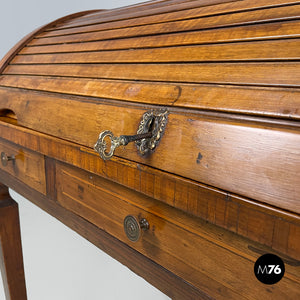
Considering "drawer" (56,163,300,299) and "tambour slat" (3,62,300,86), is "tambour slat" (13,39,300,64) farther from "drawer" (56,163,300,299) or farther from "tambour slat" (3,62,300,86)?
"drawer" (56,163,300,299)

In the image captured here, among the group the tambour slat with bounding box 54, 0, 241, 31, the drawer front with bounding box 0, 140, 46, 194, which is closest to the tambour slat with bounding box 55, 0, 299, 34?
the tambour slat with bounding box 54, 0, 241, 31

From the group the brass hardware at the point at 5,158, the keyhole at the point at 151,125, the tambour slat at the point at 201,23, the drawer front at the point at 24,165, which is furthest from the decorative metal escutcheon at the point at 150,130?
the brass hardware at the point at 5,158

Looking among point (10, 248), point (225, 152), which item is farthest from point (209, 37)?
point (10, 248)

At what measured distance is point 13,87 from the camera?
142 centimetres

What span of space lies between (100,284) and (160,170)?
1.80 metres

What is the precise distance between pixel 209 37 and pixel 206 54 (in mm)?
58

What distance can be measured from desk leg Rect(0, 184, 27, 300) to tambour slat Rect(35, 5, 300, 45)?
0.80 m

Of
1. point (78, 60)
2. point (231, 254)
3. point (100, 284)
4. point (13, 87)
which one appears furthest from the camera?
point (100, 284)

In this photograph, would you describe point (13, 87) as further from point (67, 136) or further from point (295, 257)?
point (295, 257)

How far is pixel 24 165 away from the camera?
4.39 feet

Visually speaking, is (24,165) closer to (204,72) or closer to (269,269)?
(204,72)

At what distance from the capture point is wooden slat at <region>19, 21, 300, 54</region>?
711 millimetres

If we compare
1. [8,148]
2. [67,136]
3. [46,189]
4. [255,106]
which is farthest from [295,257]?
[8,148]

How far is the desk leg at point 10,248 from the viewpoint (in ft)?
Answer: 5.61
